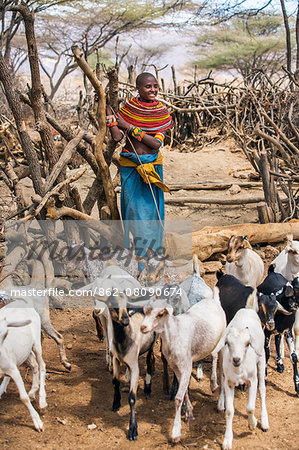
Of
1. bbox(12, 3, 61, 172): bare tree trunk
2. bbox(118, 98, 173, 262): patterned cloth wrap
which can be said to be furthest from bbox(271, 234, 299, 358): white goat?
bbox(12, 3, 61, 172): bare tree trunk

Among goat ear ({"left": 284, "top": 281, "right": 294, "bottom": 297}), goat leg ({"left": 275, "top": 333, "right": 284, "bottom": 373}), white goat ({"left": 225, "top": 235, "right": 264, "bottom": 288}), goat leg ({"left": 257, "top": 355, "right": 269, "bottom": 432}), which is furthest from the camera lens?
white goat ({"left": 225, "top": 235, "right": 264, "bottom": 288})

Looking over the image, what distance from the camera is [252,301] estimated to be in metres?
4.21

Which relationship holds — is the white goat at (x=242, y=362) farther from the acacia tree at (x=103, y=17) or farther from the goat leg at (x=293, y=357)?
the acacia tree at (x=103, y=17)

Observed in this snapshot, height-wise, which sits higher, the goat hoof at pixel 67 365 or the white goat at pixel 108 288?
the white goat at pixel 108 288

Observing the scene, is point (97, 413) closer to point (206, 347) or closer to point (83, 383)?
point (83, 383)

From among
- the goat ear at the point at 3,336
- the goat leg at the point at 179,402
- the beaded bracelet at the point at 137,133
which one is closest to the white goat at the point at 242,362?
the goat leg at the point at 179,402

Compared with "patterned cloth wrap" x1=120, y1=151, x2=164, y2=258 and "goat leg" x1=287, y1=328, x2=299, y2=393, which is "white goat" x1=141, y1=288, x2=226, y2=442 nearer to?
"goat leg" x1=287, y1=328, x2=299, y2=393

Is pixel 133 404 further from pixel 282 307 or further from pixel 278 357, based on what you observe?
pixel 278 357

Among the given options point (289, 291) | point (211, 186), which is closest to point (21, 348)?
point (289, 291)

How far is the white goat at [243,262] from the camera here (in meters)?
5.14

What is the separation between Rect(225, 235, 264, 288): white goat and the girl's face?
1.51m

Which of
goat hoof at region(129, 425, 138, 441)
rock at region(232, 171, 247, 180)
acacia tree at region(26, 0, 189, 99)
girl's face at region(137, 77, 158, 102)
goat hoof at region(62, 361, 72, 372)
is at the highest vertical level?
acacia tree at region(26, 0, 189, 99)

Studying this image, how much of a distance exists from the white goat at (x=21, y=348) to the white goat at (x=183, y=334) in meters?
0.88

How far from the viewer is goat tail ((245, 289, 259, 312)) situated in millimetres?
4211
